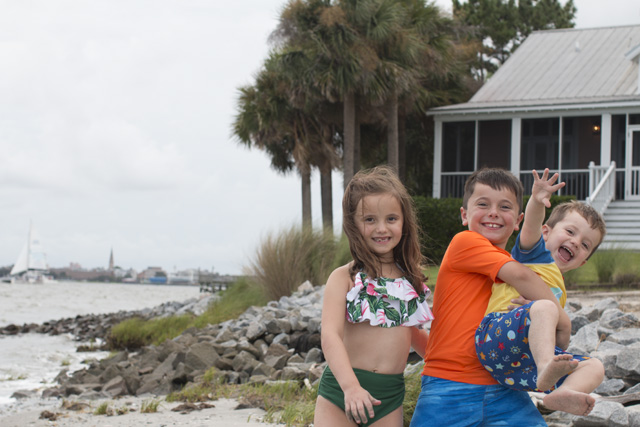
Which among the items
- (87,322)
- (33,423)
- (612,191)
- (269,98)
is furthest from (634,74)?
(33,423)

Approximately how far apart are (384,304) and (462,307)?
0.31 m

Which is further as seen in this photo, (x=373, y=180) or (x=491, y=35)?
(x=491, y=35)

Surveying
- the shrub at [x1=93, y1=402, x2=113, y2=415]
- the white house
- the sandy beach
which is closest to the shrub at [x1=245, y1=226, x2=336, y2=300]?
the sandy beach

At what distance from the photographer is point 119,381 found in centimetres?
746

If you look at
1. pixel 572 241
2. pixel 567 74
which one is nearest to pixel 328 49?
pixel 567 74

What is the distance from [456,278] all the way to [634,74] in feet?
71.3

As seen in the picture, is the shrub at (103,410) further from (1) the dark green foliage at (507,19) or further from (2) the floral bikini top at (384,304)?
(1) the dark green foliage at (507,19)

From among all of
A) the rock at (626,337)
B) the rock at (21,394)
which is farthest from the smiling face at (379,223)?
the rock at (21,394)

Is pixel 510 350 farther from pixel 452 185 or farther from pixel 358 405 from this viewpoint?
pixel 452 185

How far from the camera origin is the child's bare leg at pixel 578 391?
232 cm

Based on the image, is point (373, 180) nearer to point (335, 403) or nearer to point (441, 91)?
point (335, 403)

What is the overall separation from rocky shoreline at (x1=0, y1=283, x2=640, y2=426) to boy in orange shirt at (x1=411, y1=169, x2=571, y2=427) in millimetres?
1367

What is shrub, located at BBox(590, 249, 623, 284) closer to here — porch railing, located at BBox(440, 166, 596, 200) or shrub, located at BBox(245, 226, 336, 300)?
shrub, located at BBox(245, 226, 336, 300)

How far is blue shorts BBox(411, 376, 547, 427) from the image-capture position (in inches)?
103
